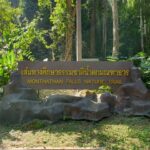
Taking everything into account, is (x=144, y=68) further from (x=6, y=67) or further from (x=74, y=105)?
(x=6, y=67)

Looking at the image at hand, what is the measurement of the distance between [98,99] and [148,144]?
6.34 ft

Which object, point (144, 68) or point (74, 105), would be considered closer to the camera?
point (74, 105)

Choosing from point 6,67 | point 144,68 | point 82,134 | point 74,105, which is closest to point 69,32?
point 6,67

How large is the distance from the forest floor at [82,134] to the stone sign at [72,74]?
93 cm

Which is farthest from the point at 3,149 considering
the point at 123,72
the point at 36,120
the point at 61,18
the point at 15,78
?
the point at 61,18

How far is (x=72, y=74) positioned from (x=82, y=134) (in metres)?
1.74

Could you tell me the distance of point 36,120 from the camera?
7.63m

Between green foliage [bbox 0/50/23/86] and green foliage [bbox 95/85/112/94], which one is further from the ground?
green foliage [bbox 0/50/23/86]

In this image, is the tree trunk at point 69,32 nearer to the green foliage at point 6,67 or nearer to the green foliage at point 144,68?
the green foliage at point 6,67

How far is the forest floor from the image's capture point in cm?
647

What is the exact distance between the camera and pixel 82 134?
697 centimetres

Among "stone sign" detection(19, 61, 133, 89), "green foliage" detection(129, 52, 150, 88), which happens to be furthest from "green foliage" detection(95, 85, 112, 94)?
"green foliage" detection(129, 52, 150, 88)

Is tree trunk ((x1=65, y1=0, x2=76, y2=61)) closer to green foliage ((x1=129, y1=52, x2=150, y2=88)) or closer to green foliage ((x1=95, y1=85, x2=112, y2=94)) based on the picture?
green foliage ((x1=129, y1=52, x2=150, y2=88))

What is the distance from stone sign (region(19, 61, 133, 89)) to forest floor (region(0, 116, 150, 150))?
36.8 inches
